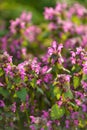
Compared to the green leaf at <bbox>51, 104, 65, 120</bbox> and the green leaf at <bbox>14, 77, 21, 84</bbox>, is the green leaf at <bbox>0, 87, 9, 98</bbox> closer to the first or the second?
the green leaf at <bbox>14, 77, 21, 84</bbox>

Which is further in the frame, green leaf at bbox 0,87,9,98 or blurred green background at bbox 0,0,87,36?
blurred green background at bbox 0,0,87,36

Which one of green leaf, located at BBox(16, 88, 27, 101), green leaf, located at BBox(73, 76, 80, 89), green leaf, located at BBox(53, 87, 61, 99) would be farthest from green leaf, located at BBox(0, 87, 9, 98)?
green leaf, located at BBox(73, 76, 80, 89)

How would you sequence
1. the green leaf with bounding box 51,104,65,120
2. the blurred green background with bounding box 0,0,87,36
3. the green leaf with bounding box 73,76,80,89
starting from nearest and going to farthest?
the green leaf with bounding box 51,104,65,120
the green leaf with bounding box 73,76,80,89
the blurred green background with bounding box 0,0,87,36

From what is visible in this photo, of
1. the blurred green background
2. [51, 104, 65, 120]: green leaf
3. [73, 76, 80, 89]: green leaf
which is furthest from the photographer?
the blurred green background

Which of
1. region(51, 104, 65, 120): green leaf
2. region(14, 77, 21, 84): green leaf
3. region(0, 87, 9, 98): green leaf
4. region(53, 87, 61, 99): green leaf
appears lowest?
region(51, 104, 65, 120): green leaf

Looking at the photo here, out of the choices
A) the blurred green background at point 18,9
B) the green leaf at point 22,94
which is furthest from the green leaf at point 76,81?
the blurred green background at point 18,9

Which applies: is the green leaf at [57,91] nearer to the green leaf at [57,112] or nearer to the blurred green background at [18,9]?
the green leaf at [57,112]

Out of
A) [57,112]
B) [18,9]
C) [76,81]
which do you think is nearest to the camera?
[57,112]

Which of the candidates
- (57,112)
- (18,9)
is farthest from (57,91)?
(18,9)

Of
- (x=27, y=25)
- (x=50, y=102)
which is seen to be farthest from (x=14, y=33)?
(x=50, y=102)

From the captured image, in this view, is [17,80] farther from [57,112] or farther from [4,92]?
[57,112]

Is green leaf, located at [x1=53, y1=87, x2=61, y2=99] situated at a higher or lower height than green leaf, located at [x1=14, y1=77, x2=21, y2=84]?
lower

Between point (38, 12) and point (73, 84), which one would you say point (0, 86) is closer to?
point (73, 84)
